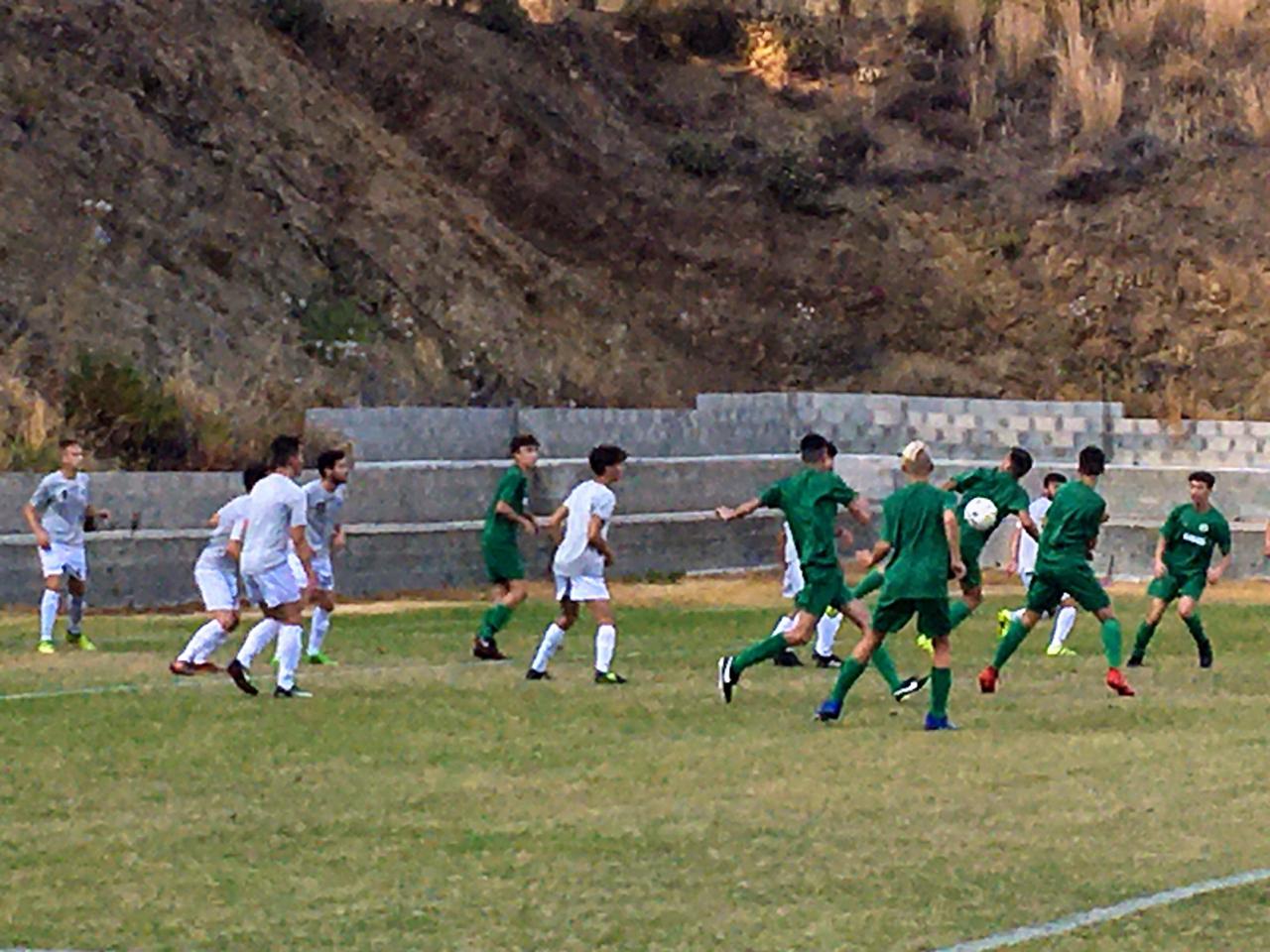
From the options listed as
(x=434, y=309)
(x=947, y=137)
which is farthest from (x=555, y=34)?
(x=434, y=309)

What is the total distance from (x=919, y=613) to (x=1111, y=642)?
3.26m

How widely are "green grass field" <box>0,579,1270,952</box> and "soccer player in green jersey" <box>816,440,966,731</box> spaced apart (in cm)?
54

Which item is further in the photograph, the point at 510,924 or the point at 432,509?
the point at 432,509

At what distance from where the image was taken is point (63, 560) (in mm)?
23984

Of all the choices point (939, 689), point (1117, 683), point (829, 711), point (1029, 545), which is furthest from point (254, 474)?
point (1029, 545)

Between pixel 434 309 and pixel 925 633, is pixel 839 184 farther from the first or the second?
pixel 925 633

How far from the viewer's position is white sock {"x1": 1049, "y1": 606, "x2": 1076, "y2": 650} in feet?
77.9

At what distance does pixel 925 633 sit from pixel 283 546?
15.3ft

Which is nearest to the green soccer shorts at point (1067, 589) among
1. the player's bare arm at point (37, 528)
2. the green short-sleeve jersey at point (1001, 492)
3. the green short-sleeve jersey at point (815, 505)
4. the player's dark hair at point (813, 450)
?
the green short-sleeve jersey at point (815, 505)

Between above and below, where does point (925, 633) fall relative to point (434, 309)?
below

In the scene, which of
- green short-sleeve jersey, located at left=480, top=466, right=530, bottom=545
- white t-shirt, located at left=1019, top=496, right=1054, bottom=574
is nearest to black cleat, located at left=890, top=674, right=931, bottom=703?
green short-sleeve jersey, located at left=480, top=466, right=530, bottom=545

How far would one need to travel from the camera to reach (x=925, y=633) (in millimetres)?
→ 15922

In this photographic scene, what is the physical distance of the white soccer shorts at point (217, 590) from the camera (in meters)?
19.3

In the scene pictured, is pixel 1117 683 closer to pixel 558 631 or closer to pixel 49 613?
pixel 558 631
